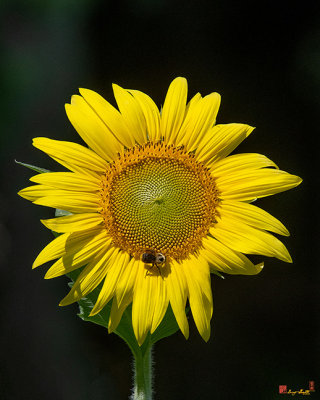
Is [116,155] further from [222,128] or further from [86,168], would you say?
[222,128]

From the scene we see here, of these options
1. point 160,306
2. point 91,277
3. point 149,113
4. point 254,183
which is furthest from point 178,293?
point 149,113

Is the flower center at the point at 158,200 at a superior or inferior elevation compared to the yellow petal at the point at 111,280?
superior

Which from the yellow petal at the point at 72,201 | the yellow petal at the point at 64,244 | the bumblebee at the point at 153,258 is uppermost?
the yellow petal at the point at 72,201

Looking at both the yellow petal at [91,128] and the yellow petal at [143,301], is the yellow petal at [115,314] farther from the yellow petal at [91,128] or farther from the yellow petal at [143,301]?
the yellow petal at [91,128]

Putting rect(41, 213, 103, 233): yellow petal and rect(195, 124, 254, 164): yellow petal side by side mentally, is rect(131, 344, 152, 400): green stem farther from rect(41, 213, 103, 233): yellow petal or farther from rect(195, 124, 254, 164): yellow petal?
rect(195, 124, 254, 164): yellow petal

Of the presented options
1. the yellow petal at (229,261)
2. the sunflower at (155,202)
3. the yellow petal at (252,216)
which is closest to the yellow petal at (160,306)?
the sunflower at (155,202)

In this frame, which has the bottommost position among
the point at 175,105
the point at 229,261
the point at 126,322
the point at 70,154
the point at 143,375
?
the point at 143,375

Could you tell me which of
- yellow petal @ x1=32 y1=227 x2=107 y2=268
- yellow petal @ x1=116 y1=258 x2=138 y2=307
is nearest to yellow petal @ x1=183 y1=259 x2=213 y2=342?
yellow petal @ x1=116 y1=258 x2=138 y2=307

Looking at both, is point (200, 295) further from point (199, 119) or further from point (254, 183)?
point (199, 119)
